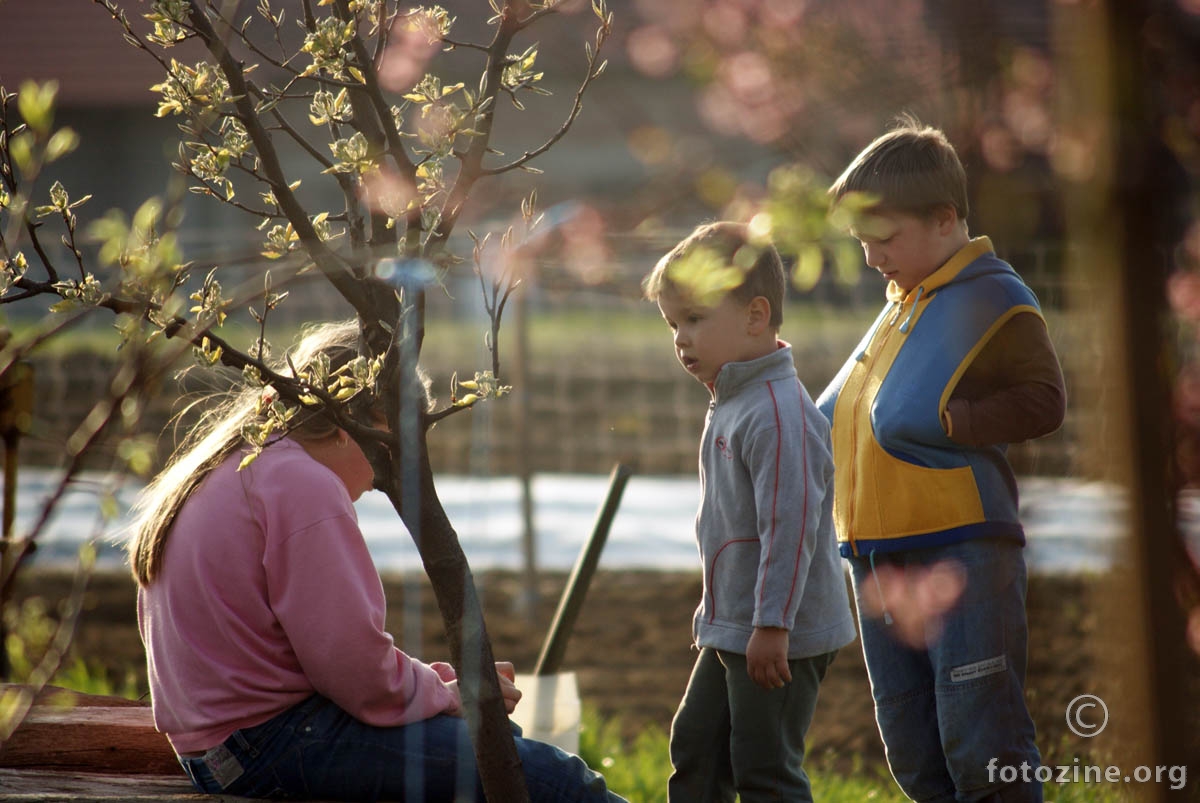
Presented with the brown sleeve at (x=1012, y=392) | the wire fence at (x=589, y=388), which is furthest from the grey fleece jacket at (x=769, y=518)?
the wire fence at (x=589, y=388)

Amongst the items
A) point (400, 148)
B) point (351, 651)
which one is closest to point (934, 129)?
point (400, 148)

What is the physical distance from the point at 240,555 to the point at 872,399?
119 centimetres

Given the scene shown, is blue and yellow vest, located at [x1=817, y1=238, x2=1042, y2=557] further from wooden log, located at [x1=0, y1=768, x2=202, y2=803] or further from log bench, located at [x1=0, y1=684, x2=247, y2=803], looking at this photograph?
log bench, located at [x1=0, y1=684, x2=247, y2=803]

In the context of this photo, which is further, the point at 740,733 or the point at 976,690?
the point at 740,733

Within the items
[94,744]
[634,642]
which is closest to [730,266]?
[94,744]

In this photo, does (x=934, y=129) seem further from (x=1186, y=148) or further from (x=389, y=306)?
(x=1186, y=148)

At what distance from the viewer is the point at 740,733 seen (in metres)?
2.29

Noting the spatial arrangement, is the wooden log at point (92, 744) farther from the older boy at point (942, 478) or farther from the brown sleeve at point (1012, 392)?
the brown sleeve at point (1012, 392)

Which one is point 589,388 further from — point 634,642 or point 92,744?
point 92,744

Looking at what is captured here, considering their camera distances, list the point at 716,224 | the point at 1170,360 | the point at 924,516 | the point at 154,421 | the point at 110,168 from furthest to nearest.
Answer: the point at 110,168, the point at 154,421, the point at 716,224, the point at 924,516, the point at 1170,360

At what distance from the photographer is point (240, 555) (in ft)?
6.52

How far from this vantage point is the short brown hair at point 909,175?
2.26 meters

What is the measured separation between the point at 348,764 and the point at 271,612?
0.28 meters

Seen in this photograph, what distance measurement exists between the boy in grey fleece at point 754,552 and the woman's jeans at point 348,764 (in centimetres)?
43
